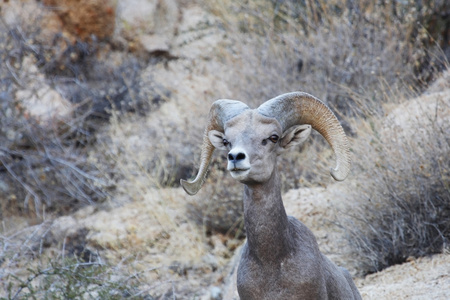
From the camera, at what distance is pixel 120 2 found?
13.1 m

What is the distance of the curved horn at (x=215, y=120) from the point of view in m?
3.72

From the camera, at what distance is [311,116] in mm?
3744

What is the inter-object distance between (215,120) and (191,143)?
5.25 m

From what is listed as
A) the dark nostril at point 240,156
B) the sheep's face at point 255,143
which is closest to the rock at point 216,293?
the sheep's face at point 255,143

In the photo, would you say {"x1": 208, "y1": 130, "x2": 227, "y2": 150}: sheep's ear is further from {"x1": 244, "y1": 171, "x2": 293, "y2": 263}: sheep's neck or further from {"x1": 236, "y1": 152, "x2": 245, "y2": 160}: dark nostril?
{"x1": 236, "y1": 152, "x2": 245, "y2": 160}: dark nostril

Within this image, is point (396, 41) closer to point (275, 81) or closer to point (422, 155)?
point (275, 81)

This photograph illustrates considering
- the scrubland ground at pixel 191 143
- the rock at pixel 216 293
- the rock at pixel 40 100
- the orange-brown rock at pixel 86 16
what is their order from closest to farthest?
the scrubland ground at pixel 191 143, the rock at pixel 216 293, the rock at pixel 40 100, the orange-brown rock at pixel 86 16

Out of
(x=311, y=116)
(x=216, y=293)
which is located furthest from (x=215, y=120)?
(x=216, y=293)

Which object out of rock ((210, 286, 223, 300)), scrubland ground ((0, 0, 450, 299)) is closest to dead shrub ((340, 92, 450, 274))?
scrubland ground ((0, 0, 450, 299))

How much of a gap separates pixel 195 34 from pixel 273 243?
1047 centimetres

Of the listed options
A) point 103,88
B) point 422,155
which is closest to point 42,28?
point 103,88

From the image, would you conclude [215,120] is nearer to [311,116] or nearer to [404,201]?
[311,116]

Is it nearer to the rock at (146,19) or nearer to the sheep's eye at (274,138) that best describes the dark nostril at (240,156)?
the sheep's eye at (274,138)

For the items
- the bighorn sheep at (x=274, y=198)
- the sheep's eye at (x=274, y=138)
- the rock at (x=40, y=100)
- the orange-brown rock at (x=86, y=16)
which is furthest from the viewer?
the orange-brown rock at (x=86, y=16)
